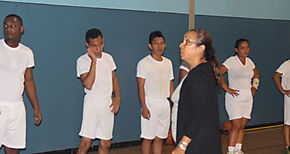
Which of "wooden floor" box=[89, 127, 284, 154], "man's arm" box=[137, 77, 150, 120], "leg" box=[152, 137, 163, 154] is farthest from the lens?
"wooden floor" box=[89, 127, 284, 154]

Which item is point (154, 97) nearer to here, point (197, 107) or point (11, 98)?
point (11, 98)

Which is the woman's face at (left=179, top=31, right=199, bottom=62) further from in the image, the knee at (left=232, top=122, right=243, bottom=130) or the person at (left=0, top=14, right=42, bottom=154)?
the knee at (left=232, top=122, right=243, bottom=130)

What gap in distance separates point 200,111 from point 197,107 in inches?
1.5

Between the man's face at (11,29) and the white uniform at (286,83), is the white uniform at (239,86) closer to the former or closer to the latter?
the white uniform at (286,83)

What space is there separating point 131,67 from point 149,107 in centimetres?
156

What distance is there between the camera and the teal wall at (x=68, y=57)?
584 cm

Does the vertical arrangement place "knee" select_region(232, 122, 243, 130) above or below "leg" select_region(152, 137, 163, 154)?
above

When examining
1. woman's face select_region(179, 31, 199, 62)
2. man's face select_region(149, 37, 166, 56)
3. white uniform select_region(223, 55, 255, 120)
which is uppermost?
man's face select_region(149, 37, 166, 56)

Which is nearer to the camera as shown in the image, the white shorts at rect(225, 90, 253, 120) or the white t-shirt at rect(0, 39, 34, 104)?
the white t-shirt at rect(0, 39, 34, 104)

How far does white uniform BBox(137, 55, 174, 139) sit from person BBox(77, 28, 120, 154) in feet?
1.66

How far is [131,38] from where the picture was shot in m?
6.79

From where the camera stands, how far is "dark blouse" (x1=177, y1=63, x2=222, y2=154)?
2.98 m

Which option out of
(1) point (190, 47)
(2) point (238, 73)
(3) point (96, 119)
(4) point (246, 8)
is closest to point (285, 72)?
(2) point (238, 73)

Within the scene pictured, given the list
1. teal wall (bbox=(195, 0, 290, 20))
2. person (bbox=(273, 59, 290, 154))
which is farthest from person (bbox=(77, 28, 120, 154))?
teal wall (bbox=(195, 0, 290, 20))
